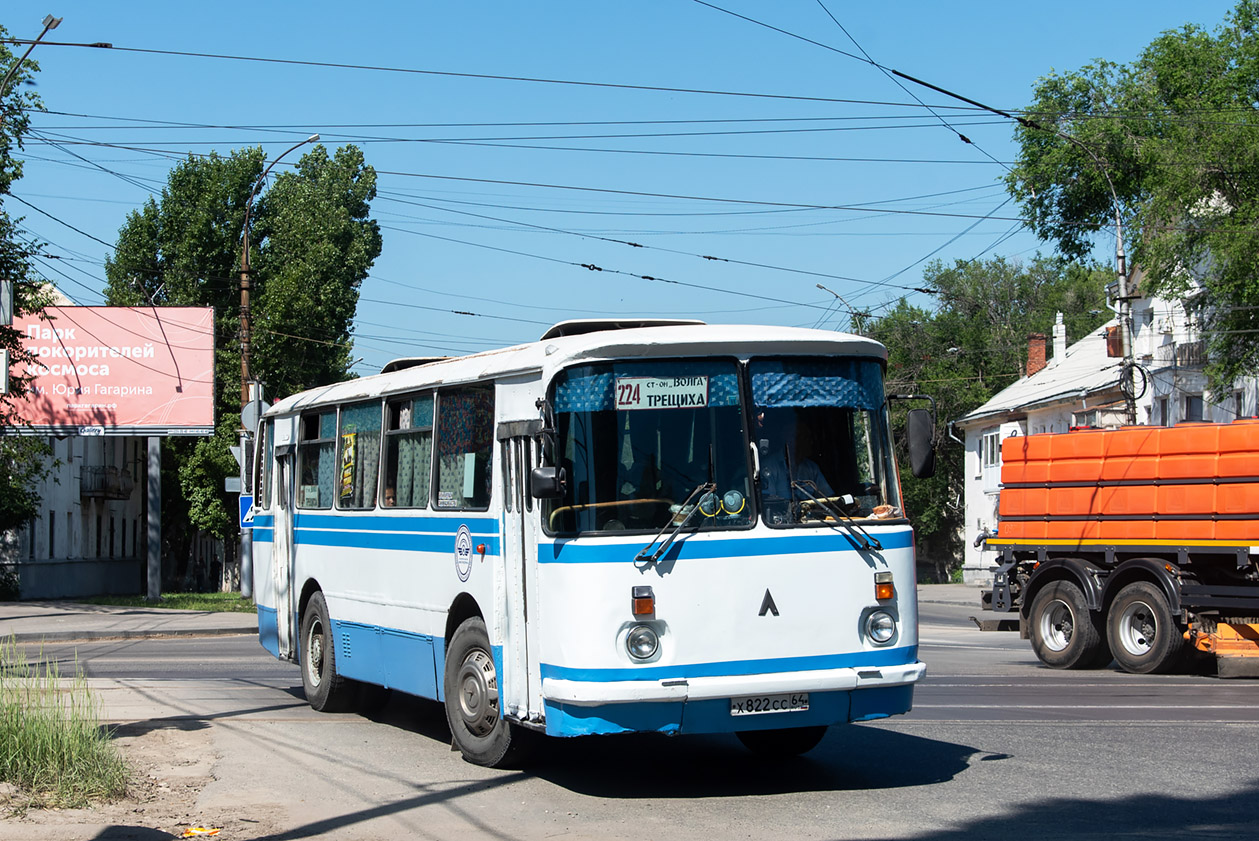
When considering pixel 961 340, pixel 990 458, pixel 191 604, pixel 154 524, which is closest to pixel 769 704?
pixel 191 604

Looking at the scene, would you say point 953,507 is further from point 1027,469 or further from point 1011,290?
point 1027,469

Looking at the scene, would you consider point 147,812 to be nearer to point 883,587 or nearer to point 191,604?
point 883,587

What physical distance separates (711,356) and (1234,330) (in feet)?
79.3

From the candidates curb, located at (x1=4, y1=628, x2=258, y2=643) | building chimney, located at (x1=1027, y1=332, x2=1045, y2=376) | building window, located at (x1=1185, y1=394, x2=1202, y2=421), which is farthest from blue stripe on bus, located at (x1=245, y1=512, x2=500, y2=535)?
building chimney, located at (x1=1027, y1=332, x2=1045, y2=376)

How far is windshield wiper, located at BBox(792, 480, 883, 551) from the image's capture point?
8.91m

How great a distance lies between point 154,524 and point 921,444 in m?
33.8

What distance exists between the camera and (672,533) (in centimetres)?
852

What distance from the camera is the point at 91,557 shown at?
59.4 m

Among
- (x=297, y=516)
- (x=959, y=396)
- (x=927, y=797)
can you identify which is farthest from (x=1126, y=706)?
(x=959, y=396)

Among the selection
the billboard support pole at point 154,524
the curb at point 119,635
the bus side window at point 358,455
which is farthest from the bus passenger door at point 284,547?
the billboard support pole at point 154,524

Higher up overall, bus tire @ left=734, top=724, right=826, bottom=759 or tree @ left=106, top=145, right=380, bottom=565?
tree @ left=106, top=145, right=380, bottom=565

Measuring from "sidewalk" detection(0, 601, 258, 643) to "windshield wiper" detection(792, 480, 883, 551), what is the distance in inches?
592

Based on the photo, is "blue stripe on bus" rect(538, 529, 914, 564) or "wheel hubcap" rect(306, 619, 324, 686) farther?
"wheel hubcap" rect(306, 619, 324, 686)

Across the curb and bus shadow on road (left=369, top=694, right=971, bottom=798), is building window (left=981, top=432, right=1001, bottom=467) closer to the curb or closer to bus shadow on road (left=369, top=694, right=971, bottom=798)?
the curb
